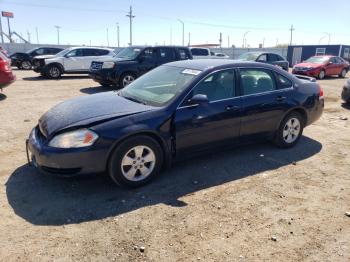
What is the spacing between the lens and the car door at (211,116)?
428 centimetres

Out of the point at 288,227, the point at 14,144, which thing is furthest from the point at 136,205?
the point at 14,144

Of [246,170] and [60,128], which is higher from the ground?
[60,128]

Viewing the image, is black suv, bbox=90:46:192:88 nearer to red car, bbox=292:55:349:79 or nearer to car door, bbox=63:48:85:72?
car door, bbox=63:48:85:72

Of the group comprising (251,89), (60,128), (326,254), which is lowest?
(326,254)

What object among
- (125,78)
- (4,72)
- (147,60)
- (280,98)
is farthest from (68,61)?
(280,98)

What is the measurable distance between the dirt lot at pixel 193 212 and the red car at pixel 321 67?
15.3 metres

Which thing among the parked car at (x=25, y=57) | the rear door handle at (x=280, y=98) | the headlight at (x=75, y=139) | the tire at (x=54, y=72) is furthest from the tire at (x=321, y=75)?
the headlight at (x=75, y=139)

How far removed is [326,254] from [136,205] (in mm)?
2000

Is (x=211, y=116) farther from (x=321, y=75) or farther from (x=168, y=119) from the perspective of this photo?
(x=321, y=75)

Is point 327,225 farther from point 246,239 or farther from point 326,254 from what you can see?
point 246,239

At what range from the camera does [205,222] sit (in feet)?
11.1

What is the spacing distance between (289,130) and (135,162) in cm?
300

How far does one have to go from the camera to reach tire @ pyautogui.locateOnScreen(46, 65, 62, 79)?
633 inches

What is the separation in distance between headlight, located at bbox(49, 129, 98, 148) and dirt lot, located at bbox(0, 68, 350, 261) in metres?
0.59
